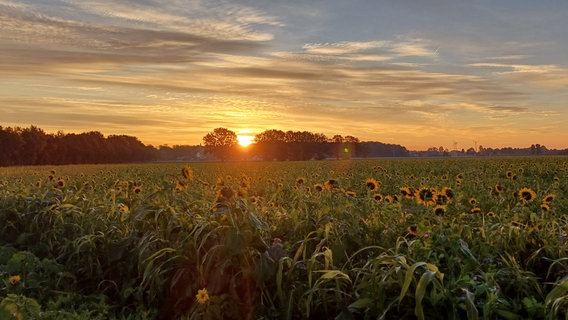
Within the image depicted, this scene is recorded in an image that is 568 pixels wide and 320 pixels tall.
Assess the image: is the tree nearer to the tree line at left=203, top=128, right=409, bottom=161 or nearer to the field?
the tree line at left=203, top=128, right=409, bottom=161

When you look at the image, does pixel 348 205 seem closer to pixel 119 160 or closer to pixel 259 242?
pixel 259 242

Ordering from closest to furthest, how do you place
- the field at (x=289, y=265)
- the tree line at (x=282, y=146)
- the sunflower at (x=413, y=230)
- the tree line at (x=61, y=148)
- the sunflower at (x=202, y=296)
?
the field at (x=289, y=265) < the sunflower at (x=202, y=296) < the sunflower at (x=413, y=230) < the tree line at (x=61, y=148) < the tree line at (x=282, y=146)

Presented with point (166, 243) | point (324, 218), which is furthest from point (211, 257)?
point (324, 218)

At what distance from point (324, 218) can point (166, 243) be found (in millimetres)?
1616

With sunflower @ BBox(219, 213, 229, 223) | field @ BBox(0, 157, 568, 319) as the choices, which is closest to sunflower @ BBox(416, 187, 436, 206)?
field @ BBox(0, 157, 568, 319)

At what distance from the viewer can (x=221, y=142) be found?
11081 cm

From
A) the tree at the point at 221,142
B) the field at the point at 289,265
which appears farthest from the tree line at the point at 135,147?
the field at the point at 289,265

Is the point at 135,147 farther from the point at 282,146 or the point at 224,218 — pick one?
the point at 224,218

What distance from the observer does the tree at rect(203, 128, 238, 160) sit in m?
109

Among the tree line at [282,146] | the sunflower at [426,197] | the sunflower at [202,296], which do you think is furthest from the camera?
the tree line at [282,146]

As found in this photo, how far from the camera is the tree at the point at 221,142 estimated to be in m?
109

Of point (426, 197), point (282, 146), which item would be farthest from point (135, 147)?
point (426, 197)

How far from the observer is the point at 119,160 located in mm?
90688

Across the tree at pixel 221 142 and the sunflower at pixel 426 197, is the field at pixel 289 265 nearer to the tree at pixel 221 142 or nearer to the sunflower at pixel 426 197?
the sunflower at pixel 426 197
